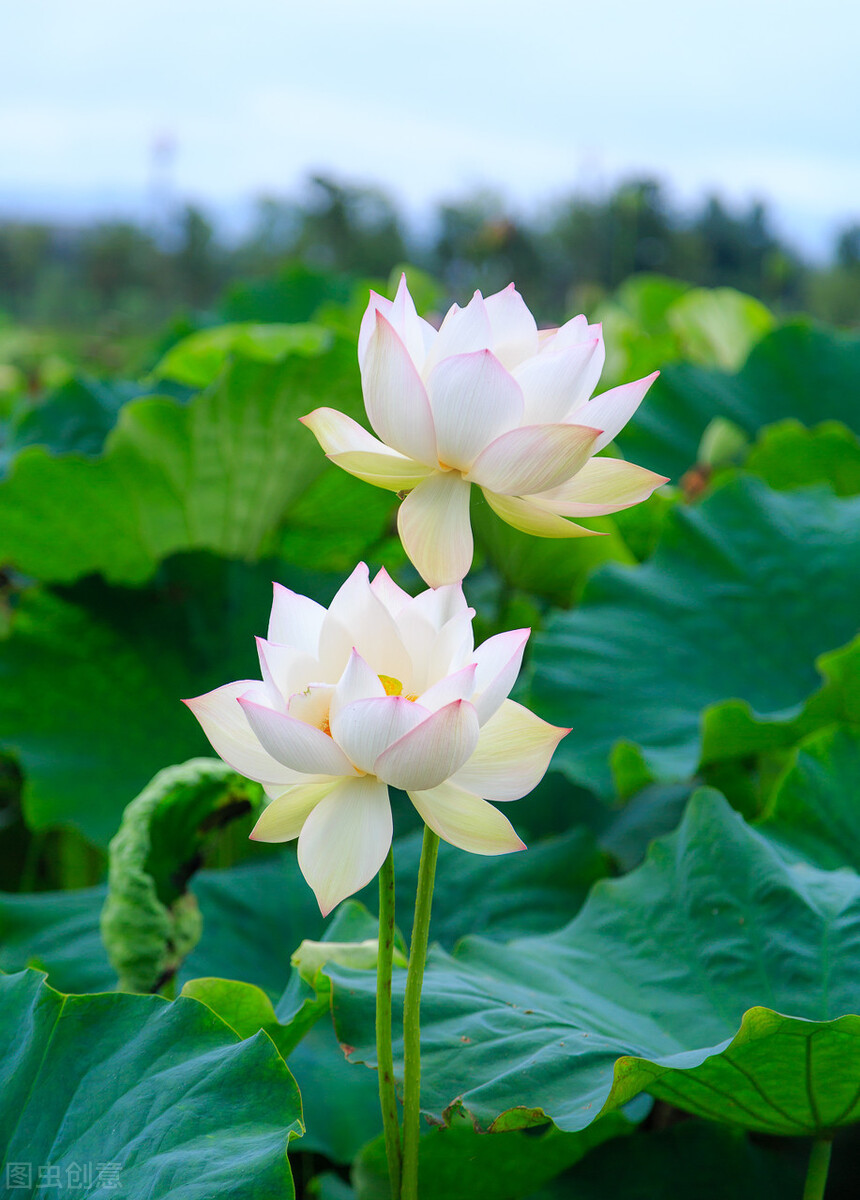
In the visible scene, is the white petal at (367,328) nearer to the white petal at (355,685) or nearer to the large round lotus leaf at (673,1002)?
the white petal at (355,685)

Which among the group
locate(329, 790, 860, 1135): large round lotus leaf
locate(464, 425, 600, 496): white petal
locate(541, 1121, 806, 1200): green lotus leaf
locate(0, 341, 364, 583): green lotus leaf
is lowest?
locate(541, 1121, 806, 1200): green lotus leaf

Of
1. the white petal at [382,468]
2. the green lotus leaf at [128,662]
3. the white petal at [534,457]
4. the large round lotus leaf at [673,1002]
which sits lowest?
the green lotus leaf at [128,662]

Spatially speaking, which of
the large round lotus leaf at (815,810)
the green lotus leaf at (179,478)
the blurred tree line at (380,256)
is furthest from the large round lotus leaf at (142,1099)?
the blurred tree line at (380,256)

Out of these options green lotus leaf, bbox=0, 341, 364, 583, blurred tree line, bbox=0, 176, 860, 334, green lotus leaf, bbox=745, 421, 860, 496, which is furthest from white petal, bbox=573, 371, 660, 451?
blurred tree line, bbox=0, 176, 860, 334

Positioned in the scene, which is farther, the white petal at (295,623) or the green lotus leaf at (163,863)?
the green lotus leaf at (163,863)

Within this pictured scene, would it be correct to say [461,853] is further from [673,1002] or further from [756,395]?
[756,395]

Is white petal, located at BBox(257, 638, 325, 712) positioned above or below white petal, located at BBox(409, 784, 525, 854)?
above

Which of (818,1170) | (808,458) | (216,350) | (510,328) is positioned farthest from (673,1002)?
(216,350)

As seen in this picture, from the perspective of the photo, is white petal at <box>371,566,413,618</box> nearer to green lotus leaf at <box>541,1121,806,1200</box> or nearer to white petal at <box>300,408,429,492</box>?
white petal at <box>300,408,429,492</box>
